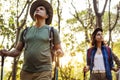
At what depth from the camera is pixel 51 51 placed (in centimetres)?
527

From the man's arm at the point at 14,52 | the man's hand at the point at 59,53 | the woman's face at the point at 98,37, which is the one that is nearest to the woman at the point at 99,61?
the woman's face at the point at 98,37

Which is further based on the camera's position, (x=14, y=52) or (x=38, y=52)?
(x=14, y=52)

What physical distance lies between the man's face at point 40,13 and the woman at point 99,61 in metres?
2.22

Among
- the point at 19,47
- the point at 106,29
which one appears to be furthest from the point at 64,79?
the point at 19,47

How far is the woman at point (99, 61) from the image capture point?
7.45 m

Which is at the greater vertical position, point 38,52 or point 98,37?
point 98,37

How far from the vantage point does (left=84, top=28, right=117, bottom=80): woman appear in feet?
24.5

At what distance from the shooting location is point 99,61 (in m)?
7.57

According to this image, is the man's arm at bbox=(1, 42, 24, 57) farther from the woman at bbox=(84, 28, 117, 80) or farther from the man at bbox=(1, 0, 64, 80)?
the woman at bbox=(84, 28, 117, 80)

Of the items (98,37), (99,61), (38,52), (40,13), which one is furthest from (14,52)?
(98,37)

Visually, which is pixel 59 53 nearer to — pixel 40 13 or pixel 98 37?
pixel 40 13

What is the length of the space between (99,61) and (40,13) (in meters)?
2.59

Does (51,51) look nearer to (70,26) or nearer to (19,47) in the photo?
(19,47)

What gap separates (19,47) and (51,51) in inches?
21.9
